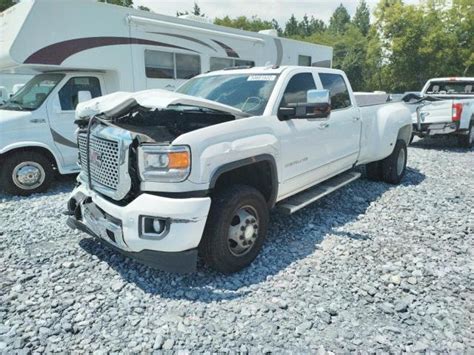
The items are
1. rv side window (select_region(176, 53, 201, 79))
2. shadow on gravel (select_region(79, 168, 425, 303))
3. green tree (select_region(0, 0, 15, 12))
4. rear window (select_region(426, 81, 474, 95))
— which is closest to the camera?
shadow on gravel (select_region(79, 168, 425, 303))

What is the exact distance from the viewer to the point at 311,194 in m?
4.58

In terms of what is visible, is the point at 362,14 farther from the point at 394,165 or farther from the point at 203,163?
the point at 203,163

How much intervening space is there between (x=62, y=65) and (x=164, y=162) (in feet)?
14.5

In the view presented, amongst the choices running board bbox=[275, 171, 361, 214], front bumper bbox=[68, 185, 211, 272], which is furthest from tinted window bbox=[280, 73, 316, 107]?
front bumper bbox=[68, 185, 211, 272]

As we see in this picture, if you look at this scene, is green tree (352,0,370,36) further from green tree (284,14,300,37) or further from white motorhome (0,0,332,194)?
white motorhome (0,0,332,194)

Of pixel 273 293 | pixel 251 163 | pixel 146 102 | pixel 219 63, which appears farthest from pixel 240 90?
pixel 219 63

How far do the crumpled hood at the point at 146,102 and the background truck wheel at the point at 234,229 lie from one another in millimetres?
798

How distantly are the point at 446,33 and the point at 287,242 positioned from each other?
1365 inches

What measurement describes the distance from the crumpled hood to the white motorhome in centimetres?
235

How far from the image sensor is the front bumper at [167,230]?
→ 116 inches

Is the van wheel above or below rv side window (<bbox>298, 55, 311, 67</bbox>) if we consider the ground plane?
below

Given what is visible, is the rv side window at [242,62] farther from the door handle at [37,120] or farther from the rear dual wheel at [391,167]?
the door handle at [37,120]

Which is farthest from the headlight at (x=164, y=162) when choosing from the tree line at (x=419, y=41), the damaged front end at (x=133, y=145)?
the tree line at (x=419, y=41)

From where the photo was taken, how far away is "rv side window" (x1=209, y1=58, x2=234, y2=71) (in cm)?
881
